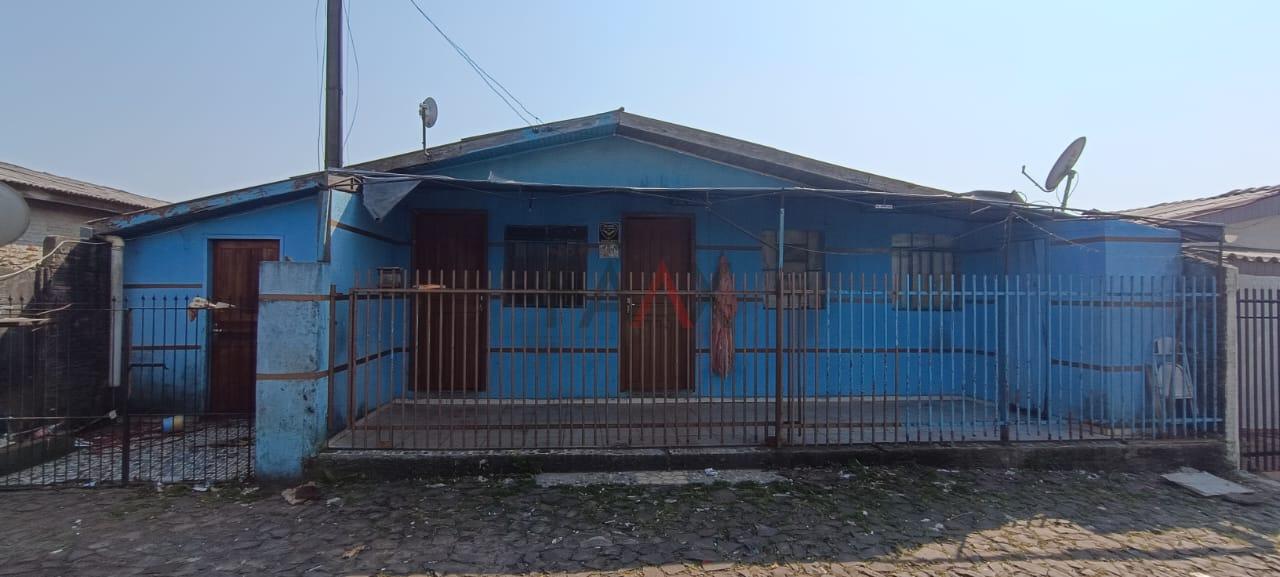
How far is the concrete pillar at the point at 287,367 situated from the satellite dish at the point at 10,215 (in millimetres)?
1605

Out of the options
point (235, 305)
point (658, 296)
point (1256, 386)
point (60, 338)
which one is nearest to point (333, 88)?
point (235, 305)

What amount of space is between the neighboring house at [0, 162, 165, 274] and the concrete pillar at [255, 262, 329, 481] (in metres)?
4.91

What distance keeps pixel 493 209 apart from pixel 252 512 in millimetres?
4418

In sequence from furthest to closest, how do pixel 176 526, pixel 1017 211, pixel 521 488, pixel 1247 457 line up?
pixel 1017 211
pixel 1247 457
pixel 521 488
pixel 176 526

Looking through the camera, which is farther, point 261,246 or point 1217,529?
point 261,246

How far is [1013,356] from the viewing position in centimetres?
788

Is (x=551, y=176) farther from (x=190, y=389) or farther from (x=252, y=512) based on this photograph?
(x=190, y=389)

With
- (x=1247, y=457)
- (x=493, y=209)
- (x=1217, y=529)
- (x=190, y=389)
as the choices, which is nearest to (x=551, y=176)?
(x=493, y=209)

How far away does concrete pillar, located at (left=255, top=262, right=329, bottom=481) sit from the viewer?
17.7 feet

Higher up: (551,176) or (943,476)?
(551,176)

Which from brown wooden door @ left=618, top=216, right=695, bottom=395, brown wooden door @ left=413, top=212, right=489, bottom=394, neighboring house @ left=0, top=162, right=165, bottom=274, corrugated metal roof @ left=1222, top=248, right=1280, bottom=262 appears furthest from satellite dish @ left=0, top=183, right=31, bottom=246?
corrugated metal roof @ left=1222, top=248, right=1280, bottom=262

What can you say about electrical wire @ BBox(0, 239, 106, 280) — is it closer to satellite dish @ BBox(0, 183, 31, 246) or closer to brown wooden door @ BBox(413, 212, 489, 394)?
satellite dish @ BBox(0, 183, 31, 246)

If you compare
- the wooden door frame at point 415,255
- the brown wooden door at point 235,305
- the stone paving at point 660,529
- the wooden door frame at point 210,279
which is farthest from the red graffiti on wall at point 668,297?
the brown wooden door at point 235,305

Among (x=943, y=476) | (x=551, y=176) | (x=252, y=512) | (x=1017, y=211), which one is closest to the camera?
(x=252, y=512)
